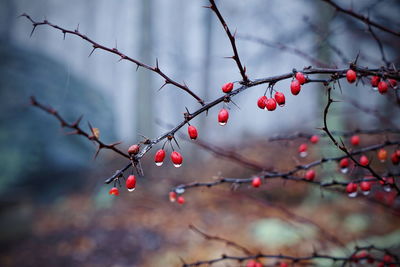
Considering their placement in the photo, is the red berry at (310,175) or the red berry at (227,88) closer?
the red berry at (227,88)

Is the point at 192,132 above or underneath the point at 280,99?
underneath

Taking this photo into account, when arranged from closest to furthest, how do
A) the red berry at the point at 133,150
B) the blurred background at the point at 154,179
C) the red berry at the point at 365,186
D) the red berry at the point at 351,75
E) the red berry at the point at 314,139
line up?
the red berry at the point at 133,150, the red berry at the point at 351,75, the red berry at the point at 365,186, the red berry at the point at 314,139, the blurred background at the point at 154,179

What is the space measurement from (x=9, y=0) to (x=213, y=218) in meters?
16.3

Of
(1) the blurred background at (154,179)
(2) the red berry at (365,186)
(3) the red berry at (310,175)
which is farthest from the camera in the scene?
(1) the blurred background at (154,179)

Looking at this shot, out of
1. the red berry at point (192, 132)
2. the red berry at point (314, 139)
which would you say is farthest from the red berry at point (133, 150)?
the red berry at point (314, 139)

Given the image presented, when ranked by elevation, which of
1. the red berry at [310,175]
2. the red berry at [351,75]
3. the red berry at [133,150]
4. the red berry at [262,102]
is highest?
the red berry at [351,75]

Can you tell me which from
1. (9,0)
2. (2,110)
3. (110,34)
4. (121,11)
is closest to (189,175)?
(2,110)

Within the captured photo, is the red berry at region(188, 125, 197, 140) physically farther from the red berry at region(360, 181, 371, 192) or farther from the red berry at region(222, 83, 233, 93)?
the red berry at region(360, 181, 371, 192)

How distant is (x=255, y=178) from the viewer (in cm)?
162

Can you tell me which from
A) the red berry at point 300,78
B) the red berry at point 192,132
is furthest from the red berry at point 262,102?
the red berry at point 192,132

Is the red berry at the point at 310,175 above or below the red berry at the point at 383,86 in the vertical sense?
below

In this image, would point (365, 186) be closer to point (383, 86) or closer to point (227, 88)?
point (383, 86)

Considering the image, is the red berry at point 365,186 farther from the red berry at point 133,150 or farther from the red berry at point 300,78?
the red berry at point 133,150

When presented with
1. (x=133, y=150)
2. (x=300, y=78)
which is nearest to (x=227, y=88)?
(x=300, y=78)
